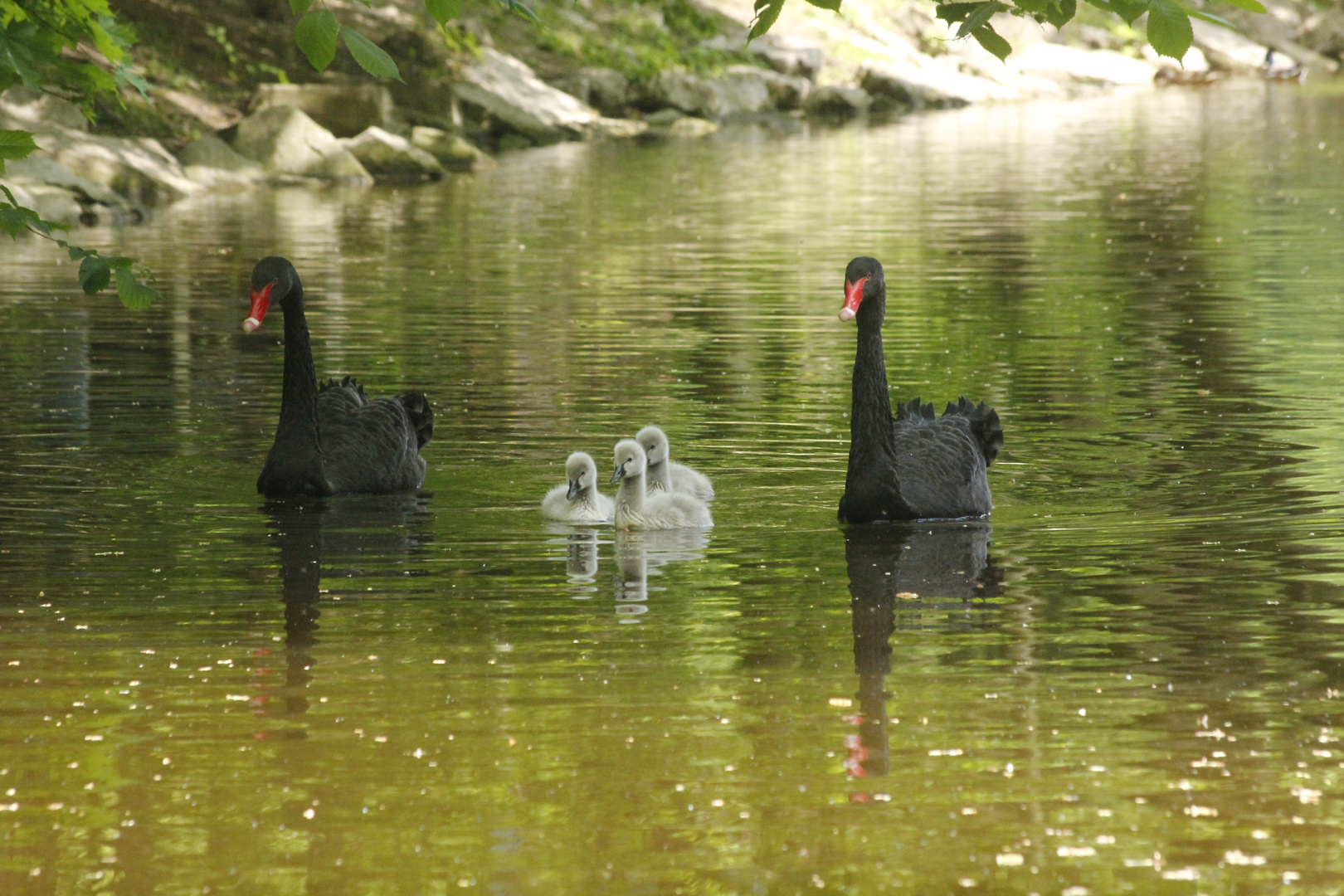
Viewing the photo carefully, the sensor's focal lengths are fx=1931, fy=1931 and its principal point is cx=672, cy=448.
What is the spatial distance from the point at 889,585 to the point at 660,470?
196 cm

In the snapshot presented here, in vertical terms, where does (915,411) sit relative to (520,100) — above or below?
below

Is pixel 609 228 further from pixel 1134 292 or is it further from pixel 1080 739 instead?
pixel 1080 739

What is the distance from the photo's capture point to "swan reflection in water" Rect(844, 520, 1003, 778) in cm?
563

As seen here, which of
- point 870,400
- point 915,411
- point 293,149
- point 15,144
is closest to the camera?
point 15,144

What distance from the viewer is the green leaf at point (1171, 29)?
4.86 m

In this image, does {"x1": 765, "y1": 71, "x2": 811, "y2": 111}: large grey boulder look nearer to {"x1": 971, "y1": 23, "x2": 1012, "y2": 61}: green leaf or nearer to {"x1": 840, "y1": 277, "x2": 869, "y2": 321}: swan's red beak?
{"x1": 840, "y1": 277, "x2": 869, "y2": 321}: swan's red beak

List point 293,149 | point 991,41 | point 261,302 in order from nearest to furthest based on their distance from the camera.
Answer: point 991,41, point 261,302, point 293,149

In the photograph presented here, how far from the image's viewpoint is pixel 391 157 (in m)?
34.0

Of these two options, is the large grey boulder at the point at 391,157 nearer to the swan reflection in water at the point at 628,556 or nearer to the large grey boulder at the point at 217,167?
the large grey boulder at the point at 217,167

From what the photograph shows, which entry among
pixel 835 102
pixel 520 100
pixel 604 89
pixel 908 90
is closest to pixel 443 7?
pixel 520 100

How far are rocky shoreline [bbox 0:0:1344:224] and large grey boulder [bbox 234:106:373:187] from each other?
0.10 feet

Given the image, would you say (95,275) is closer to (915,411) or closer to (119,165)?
(915,411)

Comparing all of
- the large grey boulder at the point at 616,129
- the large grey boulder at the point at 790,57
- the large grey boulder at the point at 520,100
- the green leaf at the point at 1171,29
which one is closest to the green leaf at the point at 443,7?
the green leaf at the point at 1171,29

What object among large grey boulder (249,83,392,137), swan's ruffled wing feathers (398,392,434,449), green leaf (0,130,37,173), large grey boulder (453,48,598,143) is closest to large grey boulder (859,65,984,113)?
large grey boulder (453,48,598,143)
